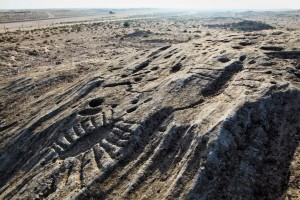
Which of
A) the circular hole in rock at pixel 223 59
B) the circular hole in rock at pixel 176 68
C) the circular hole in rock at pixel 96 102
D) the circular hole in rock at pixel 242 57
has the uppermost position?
the circular hole in rock at pixel 242 57

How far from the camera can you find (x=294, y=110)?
51.9 feet

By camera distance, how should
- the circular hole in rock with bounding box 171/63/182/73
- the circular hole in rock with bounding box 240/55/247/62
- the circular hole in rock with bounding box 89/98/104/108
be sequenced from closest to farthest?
the circular hole in rock with bounding box 89/98/104/108 < the circular hole in rock with bounding box 240/55/247/62 < the circular hole in rock with bounding box 171/63/182/73

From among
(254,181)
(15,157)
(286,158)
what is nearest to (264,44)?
(286,158)

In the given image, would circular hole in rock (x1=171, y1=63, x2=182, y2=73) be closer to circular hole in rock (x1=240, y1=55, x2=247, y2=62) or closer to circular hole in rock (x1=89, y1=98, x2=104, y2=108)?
circular hole in rock (x1=240, y1=55, x2=247, y2=62)

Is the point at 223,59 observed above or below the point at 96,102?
above

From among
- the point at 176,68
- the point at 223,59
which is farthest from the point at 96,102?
the point at 223,59

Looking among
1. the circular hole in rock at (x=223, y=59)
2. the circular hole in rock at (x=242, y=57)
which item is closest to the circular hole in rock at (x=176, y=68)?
the circular hole in rock at (x=223, y=59)

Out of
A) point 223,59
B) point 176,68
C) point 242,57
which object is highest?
point 242,57

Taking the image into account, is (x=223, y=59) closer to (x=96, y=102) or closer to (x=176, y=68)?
(x=176, y=68)

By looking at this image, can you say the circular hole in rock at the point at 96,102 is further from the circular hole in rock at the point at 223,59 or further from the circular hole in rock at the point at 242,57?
the circular hole in rock at the point at 242,57

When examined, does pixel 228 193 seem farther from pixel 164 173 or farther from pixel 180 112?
pixel 180 112

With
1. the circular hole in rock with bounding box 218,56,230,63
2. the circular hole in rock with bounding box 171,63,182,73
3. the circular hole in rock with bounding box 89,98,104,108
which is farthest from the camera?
the circular hole in rock with bounding box 171,63,182,73

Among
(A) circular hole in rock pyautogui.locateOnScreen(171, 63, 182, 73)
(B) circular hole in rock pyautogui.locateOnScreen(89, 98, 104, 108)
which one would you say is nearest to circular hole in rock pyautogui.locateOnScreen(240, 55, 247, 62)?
(A) circular hole in rock pyautogui.locateOnScreen(171, 63, 182, 73)

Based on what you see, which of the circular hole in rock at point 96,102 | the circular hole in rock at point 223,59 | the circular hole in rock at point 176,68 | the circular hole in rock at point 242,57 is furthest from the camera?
the circular hole in rock at point 176,68
